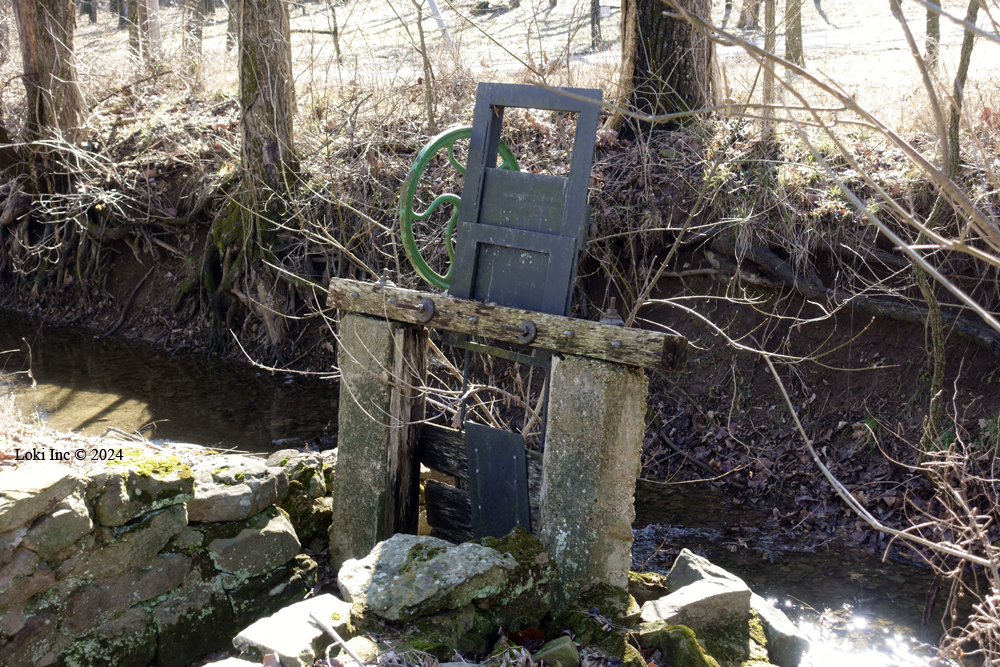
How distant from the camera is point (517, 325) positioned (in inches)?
169

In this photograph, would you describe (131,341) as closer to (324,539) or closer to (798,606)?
(324,539)

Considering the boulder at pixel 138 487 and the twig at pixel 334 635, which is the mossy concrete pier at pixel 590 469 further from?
the boulder at pixel 138 487

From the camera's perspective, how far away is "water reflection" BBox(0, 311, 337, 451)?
8414 mm

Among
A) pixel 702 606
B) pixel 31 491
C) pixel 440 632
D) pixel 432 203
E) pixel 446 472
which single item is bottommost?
pixel 702 606

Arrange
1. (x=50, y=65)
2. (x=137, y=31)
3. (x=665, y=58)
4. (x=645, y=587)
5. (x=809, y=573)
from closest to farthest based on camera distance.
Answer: (x=645, y=587), (x=809, y=573), (x=665, y=58), (x=50, y=65), (x=137, y=31)

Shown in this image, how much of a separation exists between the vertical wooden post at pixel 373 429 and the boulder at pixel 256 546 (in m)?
0.39

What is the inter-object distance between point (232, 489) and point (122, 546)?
2.16 feet

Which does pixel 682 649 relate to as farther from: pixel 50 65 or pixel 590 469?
pixel 50 65

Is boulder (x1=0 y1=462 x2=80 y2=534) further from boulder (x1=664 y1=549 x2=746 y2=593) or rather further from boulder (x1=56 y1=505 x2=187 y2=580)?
boulder (x1=664 y1=549 x2=746 y2=593)

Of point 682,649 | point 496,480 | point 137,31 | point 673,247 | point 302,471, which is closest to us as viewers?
point 682,649

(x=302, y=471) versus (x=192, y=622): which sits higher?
(x=302, y=471)

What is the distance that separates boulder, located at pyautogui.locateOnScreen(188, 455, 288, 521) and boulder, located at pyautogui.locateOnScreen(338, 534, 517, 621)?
3.00 ft

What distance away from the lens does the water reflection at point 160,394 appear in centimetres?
841

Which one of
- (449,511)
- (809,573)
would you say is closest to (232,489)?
(449,511)
